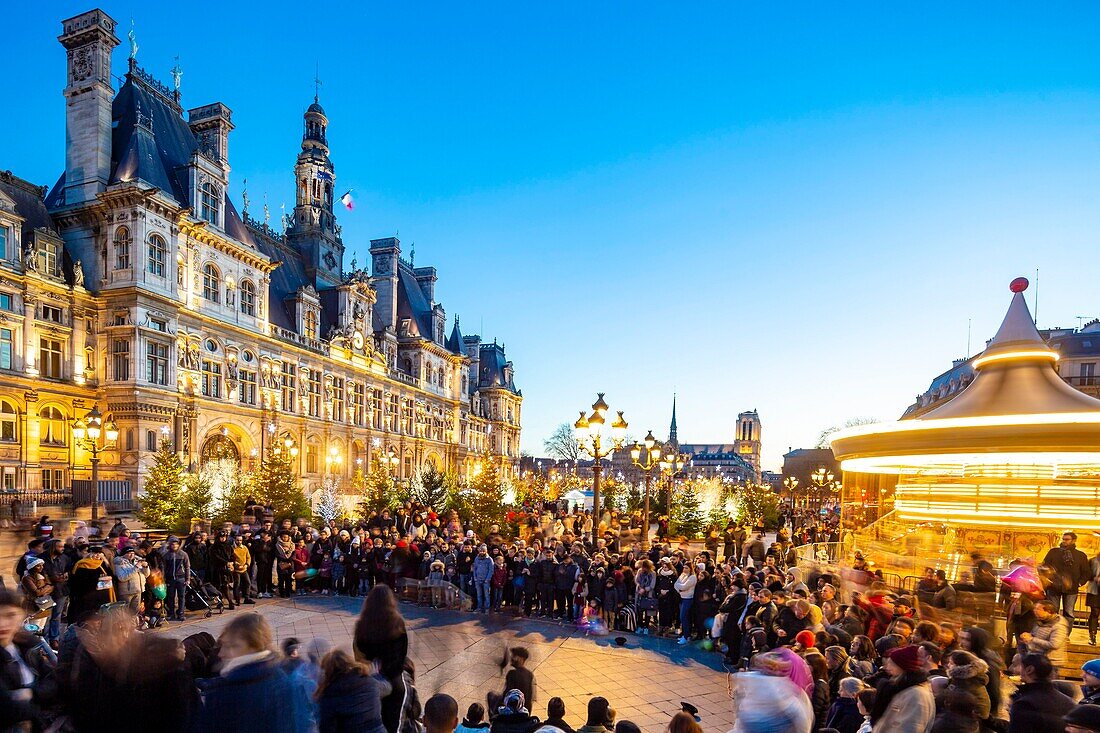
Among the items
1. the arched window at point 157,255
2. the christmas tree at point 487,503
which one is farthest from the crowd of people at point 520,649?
the arched window at point 157,255

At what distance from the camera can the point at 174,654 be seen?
346 cm

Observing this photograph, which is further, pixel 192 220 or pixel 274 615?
pixel 192 220

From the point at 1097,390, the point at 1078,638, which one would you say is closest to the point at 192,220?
the point at 1078,638

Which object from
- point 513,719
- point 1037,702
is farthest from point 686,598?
point 1037,702

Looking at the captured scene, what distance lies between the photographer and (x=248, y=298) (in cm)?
3634

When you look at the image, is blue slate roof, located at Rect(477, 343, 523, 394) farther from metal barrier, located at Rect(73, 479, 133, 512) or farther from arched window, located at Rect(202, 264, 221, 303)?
metal barrier, located at Rect(73, 479, 133, 512)

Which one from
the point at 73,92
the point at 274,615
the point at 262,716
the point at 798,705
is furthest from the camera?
the point at 73,92

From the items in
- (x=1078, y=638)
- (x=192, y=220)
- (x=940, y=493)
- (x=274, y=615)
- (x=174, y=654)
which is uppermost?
(x=192, y=220)

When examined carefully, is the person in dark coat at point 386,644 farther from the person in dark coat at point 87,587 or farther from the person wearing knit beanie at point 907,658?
the person in dark coat at point 87,587

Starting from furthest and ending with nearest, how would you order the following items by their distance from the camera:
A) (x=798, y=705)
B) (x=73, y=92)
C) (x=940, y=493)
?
(x=73, y=92), (x=940, y=493), (x=798, y=705)

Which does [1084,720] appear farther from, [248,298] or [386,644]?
[248,298]

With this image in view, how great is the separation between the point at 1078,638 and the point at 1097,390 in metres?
43.1

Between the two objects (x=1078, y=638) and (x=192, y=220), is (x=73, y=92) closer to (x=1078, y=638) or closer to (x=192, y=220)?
(x=192, y=220)

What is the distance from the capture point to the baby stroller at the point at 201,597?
44.6 feet
